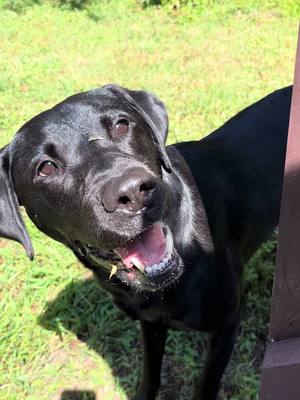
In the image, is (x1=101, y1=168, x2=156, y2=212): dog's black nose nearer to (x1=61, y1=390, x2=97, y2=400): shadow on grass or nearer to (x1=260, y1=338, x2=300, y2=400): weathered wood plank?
(x1=260, y1=338, x2=300, y2=400): weathered wood plank

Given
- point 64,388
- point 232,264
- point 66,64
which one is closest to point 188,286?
point 232,264

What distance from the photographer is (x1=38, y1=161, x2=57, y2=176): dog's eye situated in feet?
6.81

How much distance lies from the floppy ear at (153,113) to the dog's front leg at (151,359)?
866mm

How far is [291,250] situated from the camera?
1.11m

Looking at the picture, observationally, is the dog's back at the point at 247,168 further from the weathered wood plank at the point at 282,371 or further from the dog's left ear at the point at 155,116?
the weathered wood plank at the point at 282,371

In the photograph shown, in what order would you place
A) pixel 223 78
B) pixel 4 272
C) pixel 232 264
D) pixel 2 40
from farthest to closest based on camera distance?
1. pixel 2 40
2. pixel 223 78
3. pixel 4 272
4. pixel 232 264

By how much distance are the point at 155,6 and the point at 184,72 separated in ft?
7.38

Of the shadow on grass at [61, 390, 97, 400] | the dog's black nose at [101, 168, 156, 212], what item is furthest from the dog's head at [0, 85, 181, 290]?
the shadow on grass at [61, 390, 97, 400]

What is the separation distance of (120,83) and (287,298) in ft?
15.2

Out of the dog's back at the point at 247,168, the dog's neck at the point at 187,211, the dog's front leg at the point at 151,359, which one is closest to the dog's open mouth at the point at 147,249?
the dog's neck at the point at 187,211

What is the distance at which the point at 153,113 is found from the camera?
2373 millimetres

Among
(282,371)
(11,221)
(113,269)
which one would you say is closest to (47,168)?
(11,221)

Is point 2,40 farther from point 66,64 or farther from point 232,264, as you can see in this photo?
point 232,264

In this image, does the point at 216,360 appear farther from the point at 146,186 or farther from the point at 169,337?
the point at 146,186
